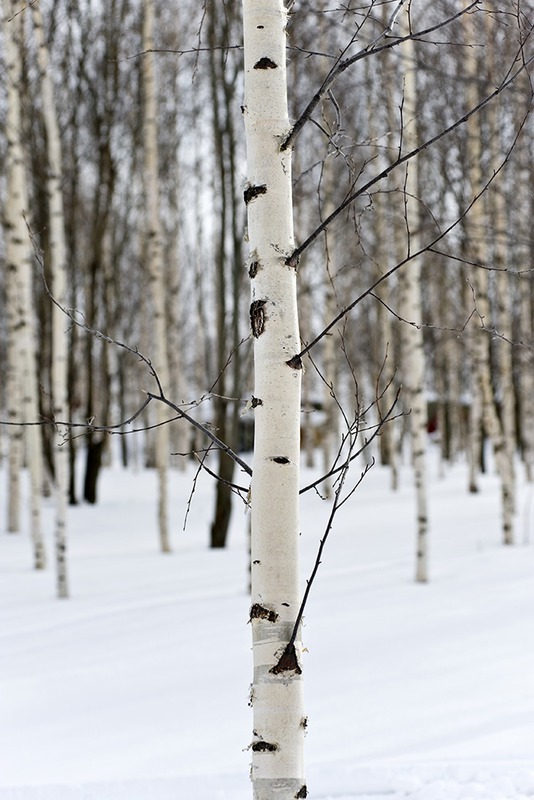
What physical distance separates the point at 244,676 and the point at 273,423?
11.4ft

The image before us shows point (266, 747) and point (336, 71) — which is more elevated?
point (336, 71)

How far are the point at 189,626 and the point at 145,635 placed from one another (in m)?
0.36

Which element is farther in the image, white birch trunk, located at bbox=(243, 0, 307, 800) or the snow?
the snow

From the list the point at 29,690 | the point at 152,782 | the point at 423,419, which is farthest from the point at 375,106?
the point at 152,782

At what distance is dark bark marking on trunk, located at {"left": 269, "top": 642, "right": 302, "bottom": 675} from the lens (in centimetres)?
196

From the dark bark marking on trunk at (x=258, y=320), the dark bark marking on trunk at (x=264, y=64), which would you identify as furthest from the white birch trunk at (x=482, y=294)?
the dark bark marking on trunk at (x=258, y=320)

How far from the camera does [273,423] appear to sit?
202 cm

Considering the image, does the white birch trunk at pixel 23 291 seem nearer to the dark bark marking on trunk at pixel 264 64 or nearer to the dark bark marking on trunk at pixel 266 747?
the dark bark marking on trunk at pixel 264 64

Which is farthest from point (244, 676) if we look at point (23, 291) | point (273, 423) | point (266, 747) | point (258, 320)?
point (23, 291)

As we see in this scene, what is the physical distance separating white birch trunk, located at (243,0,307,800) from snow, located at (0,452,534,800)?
151cm

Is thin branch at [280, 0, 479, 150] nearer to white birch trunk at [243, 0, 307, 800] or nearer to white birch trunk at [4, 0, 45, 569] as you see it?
white birch trunk at [243, 0, 307, 800]

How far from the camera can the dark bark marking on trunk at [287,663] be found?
196 centimetres

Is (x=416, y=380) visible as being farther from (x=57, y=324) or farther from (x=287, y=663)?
(x=287, y=663)

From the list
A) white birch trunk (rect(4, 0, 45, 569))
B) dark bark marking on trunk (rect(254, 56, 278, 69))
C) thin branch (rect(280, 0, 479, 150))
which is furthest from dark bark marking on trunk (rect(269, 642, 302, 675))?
white birch trunk (rect(4, 0, 45, 569))
